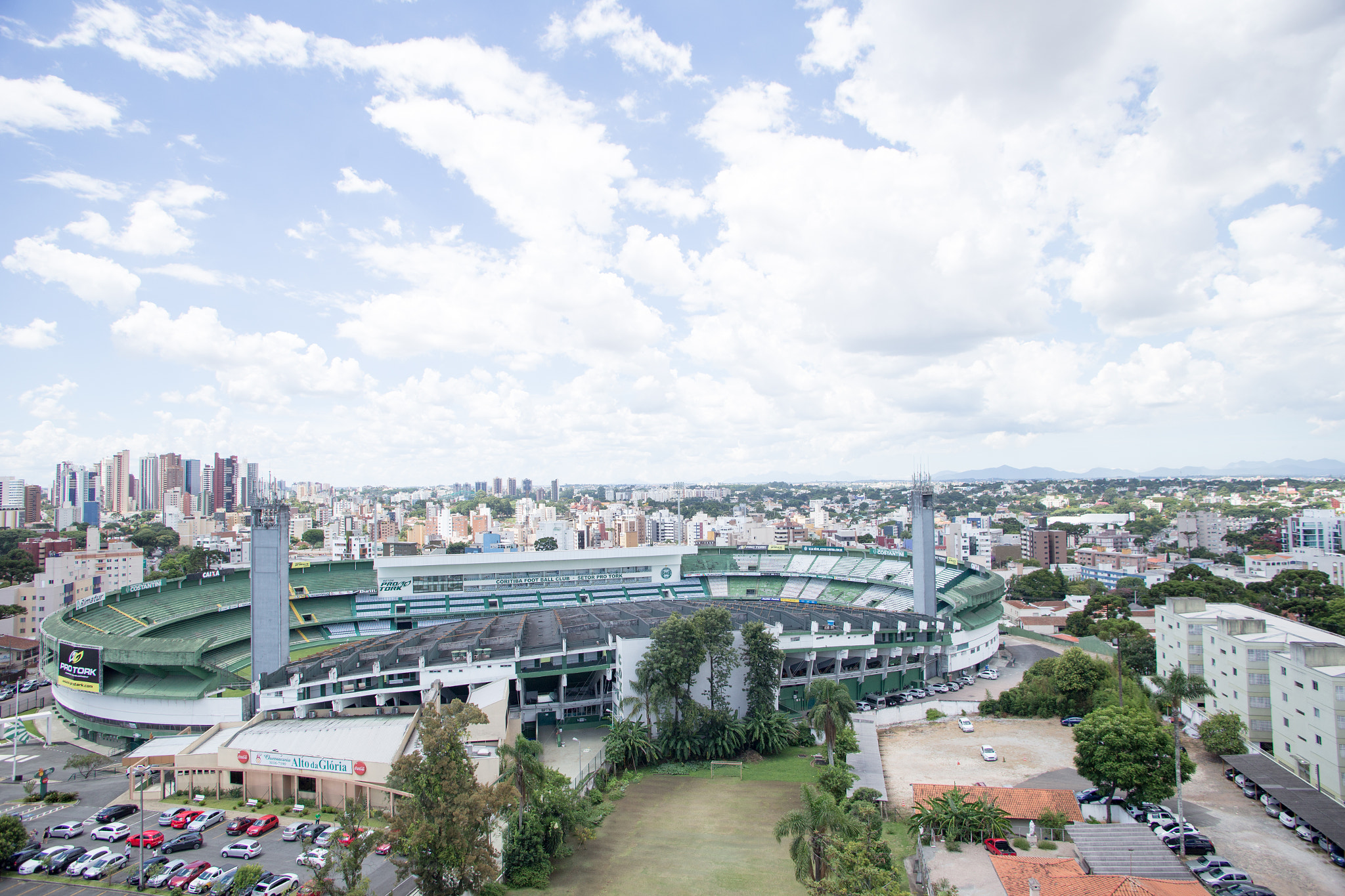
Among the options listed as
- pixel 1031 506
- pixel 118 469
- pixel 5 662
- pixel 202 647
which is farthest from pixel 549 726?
pixel 1031 506

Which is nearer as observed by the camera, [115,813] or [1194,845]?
[1194,845]

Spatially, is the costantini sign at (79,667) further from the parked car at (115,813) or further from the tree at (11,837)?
the tree at (11,837)

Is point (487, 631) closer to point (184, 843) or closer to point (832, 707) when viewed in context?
point (184, 843)

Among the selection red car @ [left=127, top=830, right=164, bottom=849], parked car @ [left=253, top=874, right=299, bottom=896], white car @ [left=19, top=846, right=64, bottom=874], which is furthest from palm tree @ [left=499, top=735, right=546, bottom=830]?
white car @ [left=19, top=846, right=64, bottom=874]

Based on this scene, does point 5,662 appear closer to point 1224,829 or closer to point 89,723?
point 89,723

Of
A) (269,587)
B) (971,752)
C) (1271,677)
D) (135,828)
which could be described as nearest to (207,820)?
(135,828)
